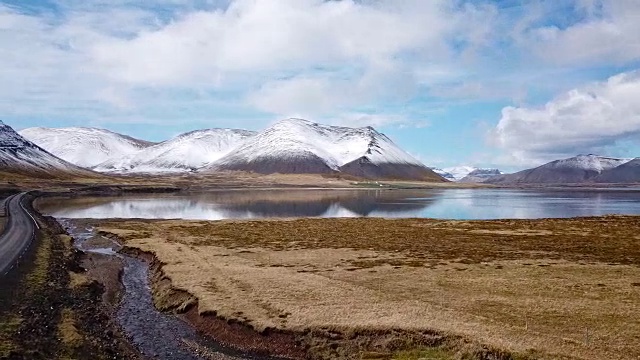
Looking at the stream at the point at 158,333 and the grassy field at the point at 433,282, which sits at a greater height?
the grassy field at the point at 433,282

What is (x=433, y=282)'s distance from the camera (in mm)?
37438

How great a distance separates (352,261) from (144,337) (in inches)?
942

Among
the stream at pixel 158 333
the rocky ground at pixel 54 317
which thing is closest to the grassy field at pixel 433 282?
the stream at pixel 158 333

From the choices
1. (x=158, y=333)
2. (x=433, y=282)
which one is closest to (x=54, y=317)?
(x=158, y=333)

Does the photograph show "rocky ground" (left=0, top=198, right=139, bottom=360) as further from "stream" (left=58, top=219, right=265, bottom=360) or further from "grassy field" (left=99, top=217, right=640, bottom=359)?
"grassy field" (left=99, top=217, right=640, bottom=359)

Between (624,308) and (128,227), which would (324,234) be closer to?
(128,227)

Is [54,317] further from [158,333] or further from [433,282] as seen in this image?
[433,282]

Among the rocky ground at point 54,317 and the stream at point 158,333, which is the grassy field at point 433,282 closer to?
the stream at point 158,333

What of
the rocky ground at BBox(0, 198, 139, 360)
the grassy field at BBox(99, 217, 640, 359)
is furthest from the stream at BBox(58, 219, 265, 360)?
the grassy field at BBox(99, 217, 640, 359)

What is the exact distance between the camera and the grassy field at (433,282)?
26031mm

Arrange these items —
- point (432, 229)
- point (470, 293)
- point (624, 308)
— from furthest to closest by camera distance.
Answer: point (432, 229), point (470, 293), point (624, 308)

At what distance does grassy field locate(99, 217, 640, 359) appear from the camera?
1025 inches

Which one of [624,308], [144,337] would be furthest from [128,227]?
[624,308]

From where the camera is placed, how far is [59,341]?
2425cm
